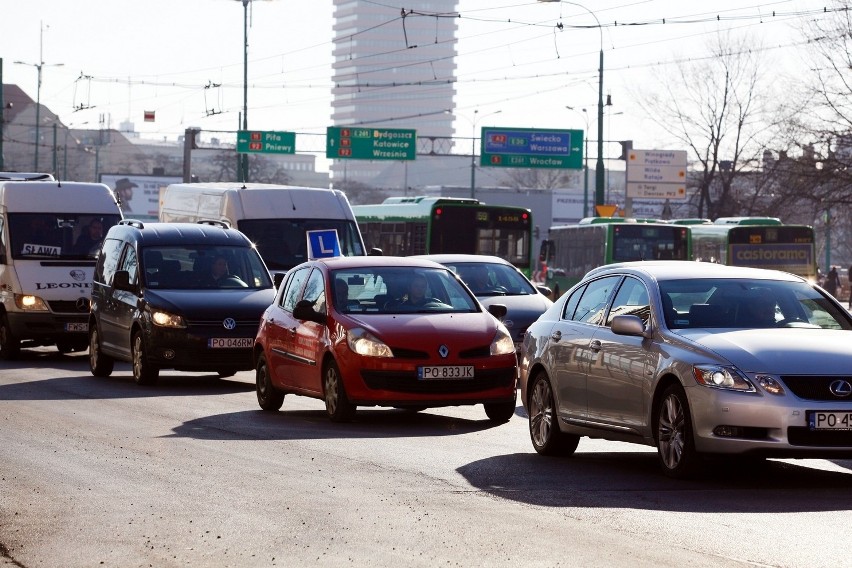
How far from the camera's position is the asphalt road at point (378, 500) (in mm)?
7949

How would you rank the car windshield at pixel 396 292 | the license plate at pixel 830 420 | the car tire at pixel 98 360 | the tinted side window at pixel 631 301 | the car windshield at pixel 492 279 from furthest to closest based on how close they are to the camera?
the car windshield at pixel 492 279
the car tire at pixel 98 360
the car windshield at pixel 396 292
the tinted side window at pixel 631 301
the license plate at pixel 830 420

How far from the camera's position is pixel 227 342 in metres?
19.9

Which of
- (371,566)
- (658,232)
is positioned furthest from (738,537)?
(658,232)

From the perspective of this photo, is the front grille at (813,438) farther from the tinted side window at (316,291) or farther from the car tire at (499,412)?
the tinted side window at (316,291)

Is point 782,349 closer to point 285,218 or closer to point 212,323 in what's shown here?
point 212,323

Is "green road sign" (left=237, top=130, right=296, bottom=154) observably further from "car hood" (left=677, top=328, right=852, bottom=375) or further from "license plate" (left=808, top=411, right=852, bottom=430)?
"license plate" (left=808, top=411, right=852, bottom=430)

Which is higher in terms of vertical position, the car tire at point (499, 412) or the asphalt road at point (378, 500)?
the asphalt road at point (378, 500)

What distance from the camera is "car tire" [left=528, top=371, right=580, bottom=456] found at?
12672 millimetres

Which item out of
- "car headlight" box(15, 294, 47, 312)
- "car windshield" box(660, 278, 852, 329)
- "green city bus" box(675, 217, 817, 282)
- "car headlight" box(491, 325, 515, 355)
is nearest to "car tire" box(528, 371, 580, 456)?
"car windshield" box(660, 278, 852, 329)

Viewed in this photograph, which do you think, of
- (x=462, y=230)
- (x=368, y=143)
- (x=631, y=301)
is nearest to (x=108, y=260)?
(x=631, y=301)

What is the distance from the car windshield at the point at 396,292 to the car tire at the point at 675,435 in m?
5.02

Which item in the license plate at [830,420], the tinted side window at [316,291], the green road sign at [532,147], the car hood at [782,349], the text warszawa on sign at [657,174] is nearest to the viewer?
the license plate at [830,420]

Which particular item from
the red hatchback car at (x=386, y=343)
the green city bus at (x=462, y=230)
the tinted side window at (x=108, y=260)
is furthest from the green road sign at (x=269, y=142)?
the red hatchback car at (x=386, y=343)

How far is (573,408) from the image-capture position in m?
12.5
